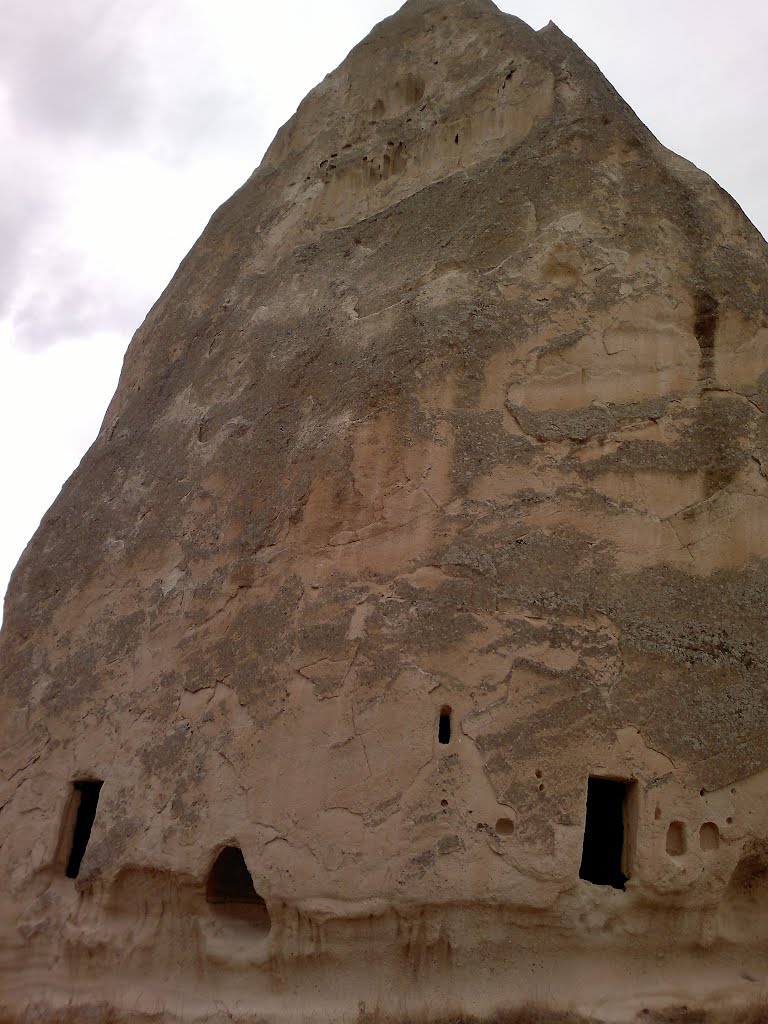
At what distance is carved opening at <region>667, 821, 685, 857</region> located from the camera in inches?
130

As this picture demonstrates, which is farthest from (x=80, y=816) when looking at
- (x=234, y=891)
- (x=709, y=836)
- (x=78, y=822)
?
(x=709, y=836)

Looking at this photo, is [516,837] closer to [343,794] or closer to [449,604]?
[343,794]

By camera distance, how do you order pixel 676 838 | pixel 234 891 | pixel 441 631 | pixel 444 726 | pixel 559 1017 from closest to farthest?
pixel 559 1017 < pixel 676 838 < pixel 444 726 < pixel 441 631 < pixel 234 891

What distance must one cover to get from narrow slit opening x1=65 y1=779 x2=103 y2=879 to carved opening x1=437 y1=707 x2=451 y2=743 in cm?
176

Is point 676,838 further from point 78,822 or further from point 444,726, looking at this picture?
point 78,822

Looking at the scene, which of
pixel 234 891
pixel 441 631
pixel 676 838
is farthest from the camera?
pixel 234 891

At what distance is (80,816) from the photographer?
438 cm

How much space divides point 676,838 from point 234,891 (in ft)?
6.25

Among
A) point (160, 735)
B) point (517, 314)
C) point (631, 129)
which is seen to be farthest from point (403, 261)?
point (160, 735)

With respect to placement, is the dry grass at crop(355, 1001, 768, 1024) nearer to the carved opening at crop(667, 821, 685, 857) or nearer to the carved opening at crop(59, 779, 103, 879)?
the carved opening at crop(667, 821, 685, 857)

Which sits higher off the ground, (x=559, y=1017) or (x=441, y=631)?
(x=441, y=631)

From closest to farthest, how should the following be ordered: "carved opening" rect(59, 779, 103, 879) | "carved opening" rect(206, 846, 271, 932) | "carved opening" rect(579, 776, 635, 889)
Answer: "carved opening" rect(579, 776, 635, 889) → "carved opening" rect(206, 846, 271, 932) → "carved opening" rect(59, 779, 103, 879)

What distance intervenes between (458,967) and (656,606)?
1482 mm

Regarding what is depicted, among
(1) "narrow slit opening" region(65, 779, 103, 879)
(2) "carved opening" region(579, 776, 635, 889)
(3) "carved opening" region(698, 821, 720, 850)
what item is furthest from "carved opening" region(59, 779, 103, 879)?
(3) "carved opening" region(698, 821, 720, 850)
